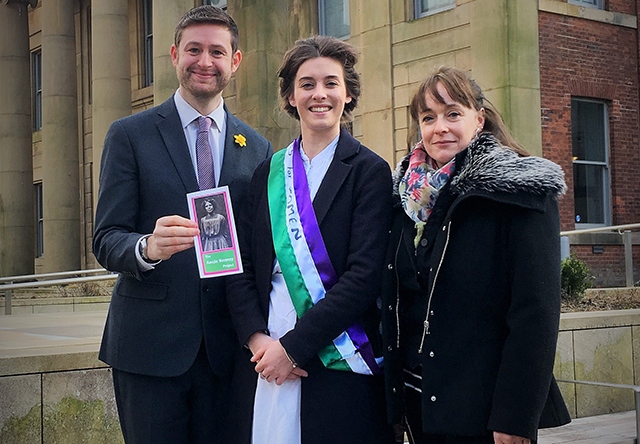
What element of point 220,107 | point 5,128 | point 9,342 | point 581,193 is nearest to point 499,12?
point 581,193

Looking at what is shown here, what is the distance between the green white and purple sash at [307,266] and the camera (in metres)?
3.78

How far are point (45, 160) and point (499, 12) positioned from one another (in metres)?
16.7

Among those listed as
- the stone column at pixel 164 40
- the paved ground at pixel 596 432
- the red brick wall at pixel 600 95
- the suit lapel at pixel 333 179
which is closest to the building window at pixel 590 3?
the red brick wall at pixel 600 95

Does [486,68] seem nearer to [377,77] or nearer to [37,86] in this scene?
[377,77]

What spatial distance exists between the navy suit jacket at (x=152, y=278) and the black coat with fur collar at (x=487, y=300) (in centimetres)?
85

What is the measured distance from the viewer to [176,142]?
4109mm

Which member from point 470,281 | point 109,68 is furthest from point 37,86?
point 470,281

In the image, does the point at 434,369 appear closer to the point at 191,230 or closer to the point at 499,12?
the point at 191,230

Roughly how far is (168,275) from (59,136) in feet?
81.2

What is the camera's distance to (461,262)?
3.62 m

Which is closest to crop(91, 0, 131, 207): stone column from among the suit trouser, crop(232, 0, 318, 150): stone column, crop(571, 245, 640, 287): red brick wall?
crop(232, 0, 318, 150): stone column

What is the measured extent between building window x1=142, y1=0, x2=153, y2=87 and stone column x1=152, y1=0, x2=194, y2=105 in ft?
28.4

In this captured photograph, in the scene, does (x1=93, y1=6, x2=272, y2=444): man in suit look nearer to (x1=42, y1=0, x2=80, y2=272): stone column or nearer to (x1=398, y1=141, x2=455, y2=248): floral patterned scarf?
(x1=398, y1=141, x2=455, y2=248): floral patterned scarf

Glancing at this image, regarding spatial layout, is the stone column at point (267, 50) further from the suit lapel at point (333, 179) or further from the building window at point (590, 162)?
the suit lapel at point (333, 179)
